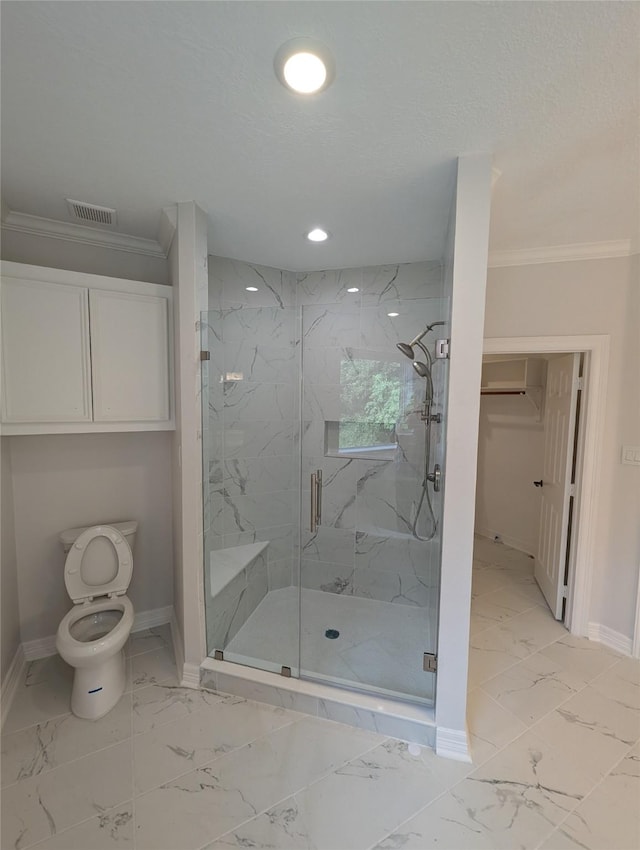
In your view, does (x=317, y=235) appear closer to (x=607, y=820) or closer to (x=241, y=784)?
(x=241, y=784)

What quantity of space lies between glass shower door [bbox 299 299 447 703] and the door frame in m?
0.70

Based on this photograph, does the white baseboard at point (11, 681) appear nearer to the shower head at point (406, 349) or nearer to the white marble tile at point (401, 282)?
the shower head at point (406, 349)

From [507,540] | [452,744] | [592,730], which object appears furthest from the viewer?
[507,540]

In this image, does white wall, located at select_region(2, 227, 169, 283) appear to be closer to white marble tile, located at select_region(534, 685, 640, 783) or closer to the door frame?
the door frame

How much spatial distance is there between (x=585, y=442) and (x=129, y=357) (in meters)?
3.02

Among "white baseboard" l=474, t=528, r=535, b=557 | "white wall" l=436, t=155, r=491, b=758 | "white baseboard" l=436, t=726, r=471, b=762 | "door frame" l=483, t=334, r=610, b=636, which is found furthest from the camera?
"white baseboard" l=474, t=528, r=535, b=557

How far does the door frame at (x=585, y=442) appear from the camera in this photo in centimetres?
242

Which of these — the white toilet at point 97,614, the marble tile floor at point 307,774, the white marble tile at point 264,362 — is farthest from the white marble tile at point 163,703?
the white marble tile at point 264,362

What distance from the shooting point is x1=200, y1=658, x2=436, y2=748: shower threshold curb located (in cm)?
170

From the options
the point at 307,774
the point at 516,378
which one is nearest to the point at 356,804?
the point at 307,774

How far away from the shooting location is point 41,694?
1.94 metres

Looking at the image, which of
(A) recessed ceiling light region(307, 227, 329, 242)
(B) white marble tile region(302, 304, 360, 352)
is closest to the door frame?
(B) white marble tile region(302, 304, 360, 352)

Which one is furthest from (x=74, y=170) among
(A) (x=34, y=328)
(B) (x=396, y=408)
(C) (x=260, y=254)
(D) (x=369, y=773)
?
(D) (x=369, y=773)

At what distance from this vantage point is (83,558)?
6.99 feet
